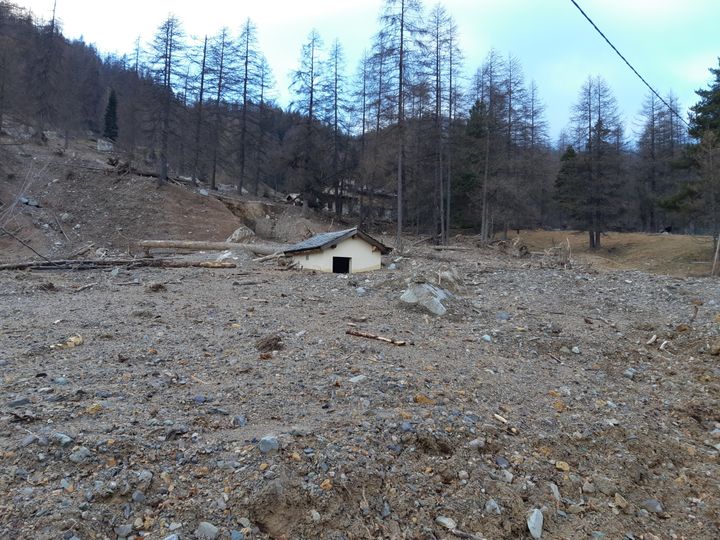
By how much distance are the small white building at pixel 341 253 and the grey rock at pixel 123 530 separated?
1491 cm

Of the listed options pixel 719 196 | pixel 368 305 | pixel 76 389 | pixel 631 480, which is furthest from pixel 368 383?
pixel 719 196

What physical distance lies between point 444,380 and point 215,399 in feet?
8.60

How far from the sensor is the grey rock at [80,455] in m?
3.31

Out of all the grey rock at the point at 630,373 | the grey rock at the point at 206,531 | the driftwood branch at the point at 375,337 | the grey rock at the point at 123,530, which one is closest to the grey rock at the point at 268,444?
the grey rock at the point at 206,531

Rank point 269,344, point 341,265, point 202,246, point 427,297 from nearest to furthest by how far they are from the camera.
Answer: point 269,344
point 427,297
point 341,265
point 202,246

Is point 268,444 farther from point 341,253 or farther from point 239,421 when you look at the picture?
point 341,253

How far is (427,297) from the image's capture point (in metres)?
9.79

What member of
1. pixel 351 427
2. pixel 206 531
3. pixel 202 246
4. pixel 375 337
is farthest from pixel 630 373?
pixel 202 246

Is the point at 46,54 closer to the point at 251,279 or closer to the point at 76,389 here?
the point at 251,279

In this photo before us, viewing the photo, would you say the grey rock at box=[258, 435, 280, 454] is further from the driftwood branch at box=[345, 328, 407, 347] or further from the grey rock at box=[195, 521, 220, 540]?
the driftwood branch at box=[345, 328, 407, 347]

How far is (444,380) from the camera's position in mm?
5574

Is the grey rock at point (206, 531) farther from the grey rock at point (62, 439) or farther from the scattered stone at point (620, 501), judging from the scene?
the scattered stone at point (620, 501)

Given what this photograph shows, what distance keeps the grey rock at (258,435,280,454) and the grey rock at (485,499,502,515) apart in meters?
1.64

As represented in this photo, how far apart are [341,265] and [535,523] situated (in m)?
15.5
